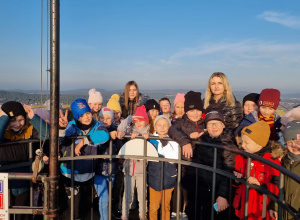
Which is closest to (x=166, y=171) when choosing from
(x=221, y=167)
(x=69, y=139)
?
(x=221, y=167)

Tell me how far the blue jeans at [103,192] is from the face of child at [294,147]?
2673mm

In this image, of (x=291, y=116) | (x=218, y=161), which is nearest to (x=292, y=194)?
(x=218, y=161)

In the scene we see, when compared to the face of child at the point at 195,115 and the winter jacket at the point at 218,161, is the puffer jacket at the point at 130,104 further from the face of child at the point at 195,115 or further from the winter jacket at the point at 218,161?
the winter jacket at the point at 218,161

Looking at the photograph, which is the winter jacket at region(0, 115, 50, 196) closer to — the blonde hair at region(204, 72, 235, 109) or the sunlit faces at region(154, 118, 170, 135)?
the sunlit faces at region(154, 118, 170, 135)

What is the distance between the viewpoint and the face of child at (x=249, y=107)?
463cm

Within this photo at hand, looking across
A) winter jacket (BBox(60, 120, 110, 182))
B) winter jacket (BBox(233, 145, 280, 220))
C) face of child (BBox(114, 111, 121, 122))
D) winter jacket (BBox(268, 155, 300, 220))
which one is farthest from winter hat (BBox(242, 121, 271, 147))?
face of child (BBox(114, 111, 121, 122))

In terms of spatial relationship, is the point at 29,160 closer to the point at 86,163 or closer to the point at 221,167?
the point at 86,163

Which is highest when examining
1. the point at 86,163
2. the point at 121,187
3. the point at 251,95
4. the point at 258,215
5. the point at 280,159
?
the point at 251,95

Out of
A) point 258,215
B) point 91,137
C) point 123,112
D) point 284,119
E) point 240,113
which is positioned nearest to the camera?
point 258,215

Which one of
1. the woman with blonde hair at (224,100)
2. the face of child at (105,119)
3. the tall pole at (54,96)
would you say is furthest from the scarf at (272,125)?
the tall pole at (54,96)

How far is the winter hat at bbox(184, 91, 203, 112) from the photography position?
4133 millimetres

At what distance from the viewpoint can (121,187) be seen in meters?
4.84

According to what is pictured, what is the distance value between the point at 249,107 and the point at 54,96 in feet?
11.4

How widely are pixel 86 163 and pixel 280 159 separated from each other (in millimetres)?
2693
